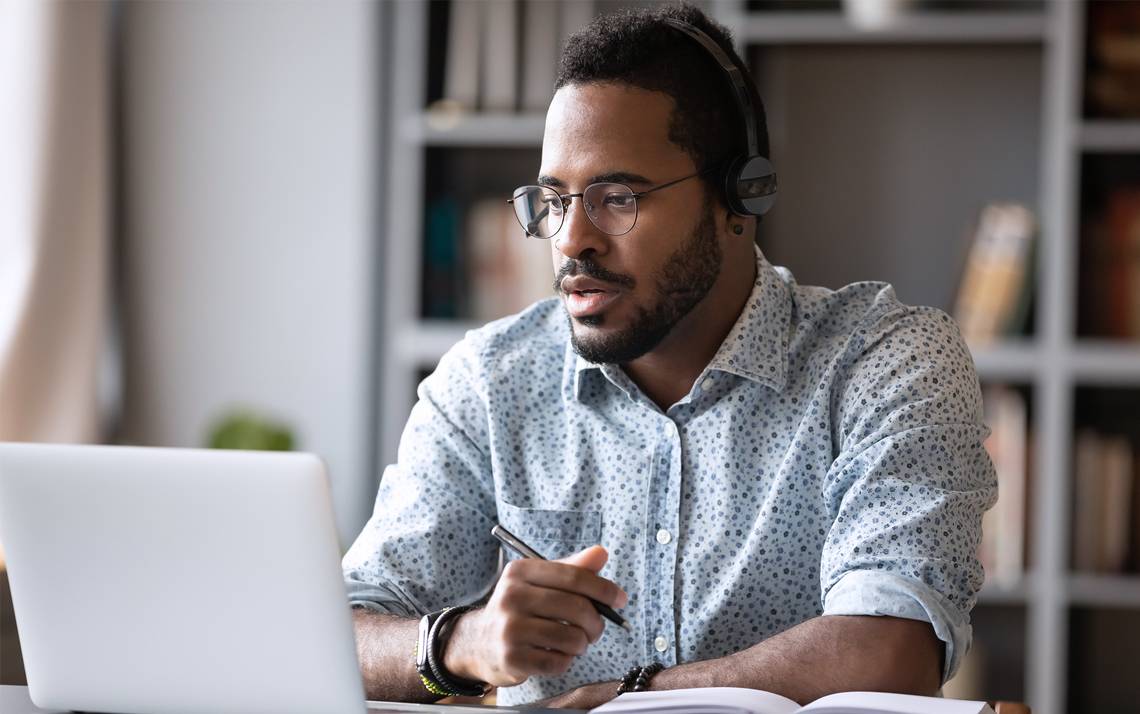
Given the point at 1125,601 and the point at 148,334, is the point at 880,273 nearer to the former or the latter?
the point at 1125,601

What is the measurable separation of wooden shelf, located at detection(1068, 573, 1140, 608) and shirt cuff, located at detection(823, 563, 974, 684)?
1408 mm

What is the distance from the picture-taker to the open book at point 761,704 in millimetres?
937

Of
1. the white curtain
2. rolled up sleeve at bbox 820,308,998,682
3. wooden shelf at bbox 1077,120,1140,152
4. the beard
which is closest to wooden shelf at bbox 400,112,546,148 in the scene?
the white curtain

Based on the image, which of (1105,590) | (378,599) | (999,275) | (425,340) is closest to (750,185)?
(378,599)

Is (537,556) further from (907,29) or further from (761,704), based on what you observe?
(907,29)

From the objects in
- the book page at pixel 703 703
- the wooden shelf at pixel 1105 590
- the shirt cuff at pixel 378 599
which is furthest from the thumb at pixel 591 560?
the wooden shelf at pixel 1105 590

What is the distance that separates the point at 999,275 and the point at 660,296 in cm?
132

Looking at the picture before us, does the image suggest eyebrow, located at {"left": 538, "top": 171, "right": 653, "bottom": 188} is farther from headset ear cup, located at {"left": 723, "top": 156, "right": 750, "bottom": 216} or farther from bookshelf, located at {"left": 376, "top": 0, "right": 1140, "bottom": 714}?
bookshelf, located at {"left": 376, "top": 0, "right": 1140, "bottom": 714}

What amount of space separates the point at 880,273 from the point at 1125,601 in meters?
0.79

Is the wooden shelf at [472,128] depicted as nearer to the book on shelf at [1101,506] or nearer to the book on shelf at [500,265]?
the book on shelf at [500,265]

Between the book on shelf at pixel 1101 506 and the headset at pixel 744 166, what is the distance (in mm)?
1377

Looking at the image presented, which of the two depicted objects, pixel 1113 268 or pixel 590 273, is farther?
pixel 1113 268

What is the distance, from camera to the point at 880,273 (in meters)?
2.72

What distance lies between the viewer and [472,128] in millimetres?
2682
